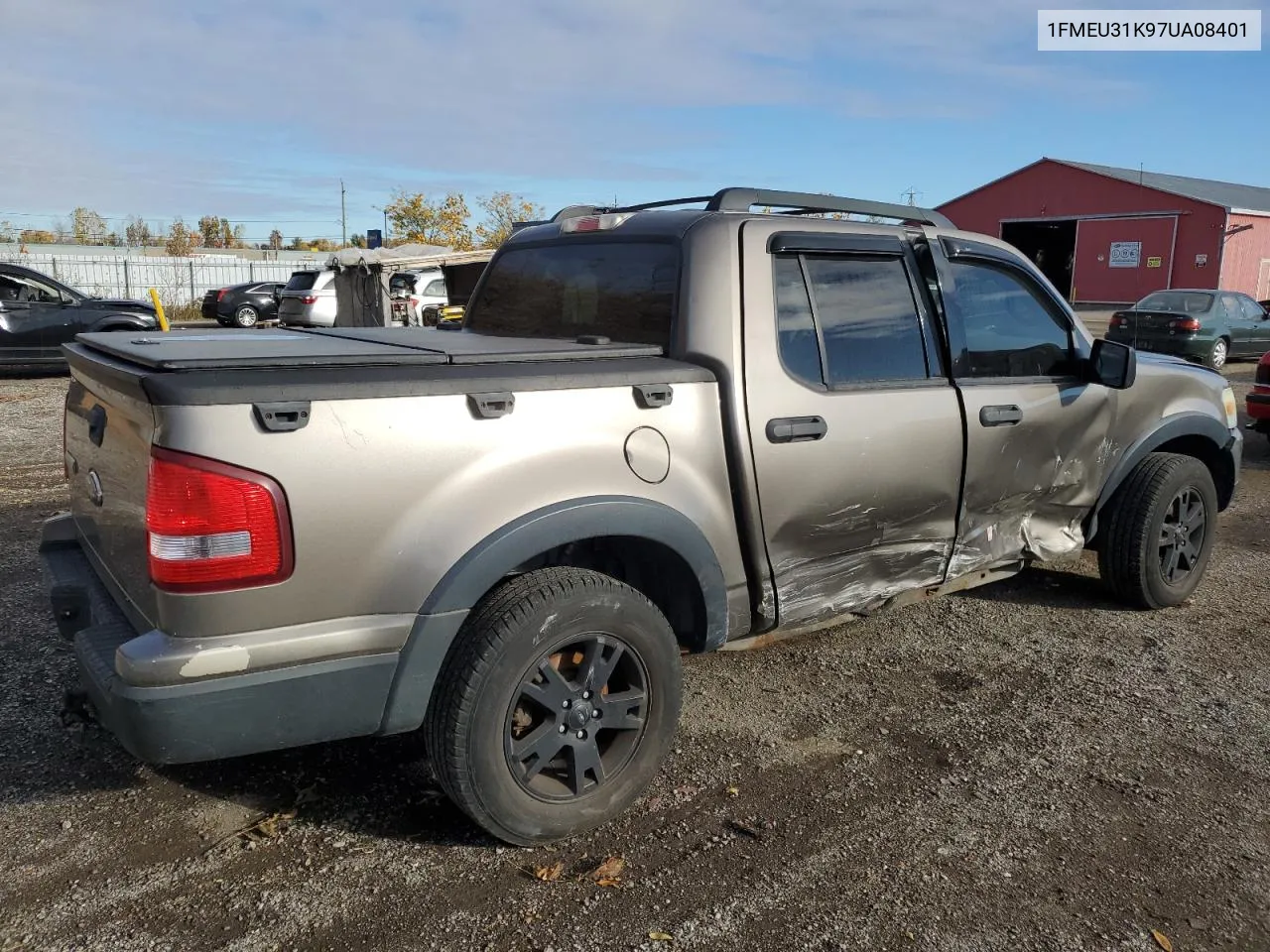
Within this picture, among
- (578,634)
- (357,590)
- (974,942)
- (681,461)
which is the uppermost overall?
(681,461)

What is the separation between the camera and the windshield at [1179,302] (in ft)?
58.6

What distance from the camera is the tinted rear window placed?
2234cm

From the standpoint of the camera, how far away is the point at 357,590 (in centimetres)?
259

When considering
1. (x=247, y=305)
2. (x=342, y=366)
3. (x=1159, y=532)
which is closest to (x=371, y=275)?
(x=247, y=305)

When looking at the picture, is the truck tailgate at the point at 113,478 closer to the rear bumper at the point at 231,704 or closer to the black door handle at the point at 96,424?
the black door handle at the point at 96,424

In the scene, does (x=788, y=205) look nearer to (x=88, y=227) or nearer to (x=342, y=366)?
(x=342, y=366)

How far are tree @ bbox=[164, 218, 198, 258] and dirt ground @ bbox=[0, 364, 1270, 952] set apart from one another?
4913cm

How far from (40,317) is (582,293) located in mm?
13641

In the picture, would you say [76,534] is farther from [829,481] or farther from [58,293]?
[58,293]

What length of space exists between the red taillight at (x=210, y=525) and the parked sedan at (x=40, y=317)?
13.7m

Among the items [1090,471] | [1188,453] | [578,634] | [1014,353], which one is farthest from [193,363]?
[1188,453]

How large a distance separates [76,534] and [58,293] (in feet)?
44.4

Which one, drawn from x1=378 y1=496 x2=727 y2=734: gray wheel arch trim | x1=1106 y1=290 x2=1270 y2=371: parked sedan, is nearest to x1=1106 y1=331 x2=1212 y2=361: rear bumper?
x1=1106 y1=290 x2=1270 y2=371: parked sedan

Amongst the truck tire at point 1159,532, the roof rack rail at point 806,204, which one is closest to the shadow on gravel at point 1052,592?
the truck tire at point 1159,532
